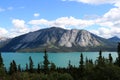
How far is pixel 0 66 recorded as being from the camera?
149500 millimetres

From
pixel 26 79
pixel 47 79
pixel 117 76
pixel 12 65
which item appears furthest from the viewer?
pixel 12 65

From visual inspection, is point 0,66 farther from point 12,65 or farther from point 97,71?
point 97,71

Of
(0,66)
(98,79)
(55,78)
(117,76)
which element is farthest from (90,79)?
(0,66)

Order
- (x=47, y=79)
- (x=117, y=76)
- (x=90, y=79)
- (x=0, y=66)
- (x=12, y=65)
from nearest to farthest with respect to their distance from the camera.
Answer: (x=117, y=76) → (x=90, y=79) → (x=47, y=79) → (x=0, y=66) → (x=12, y=65)

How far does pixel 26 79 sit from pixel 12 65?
269 ft

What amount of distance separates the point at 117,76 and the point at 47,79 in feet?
167

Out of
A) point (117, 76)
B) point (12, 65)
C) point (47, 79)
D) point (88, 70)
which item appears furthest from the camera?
point (12, 65)

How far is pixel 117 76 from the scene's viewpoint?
9238 centimetres

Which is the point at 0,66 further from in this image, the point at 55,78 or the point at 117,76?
the point at 117,76

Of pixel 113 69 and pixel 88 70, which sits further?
pixel 88 70

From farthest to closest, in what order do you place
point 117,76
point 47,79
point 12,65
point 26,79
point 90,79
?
point 12,65, point 47,79, point 26,79, point 90,79, point 117,76

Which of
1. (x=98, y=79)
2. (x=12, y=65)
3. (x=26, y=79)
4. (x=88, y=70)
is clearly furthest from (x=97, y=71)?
(x=12, y=65)

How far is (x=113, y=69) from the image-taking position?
94.0 metres

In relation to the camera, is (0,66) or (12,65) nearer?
(0,66)
